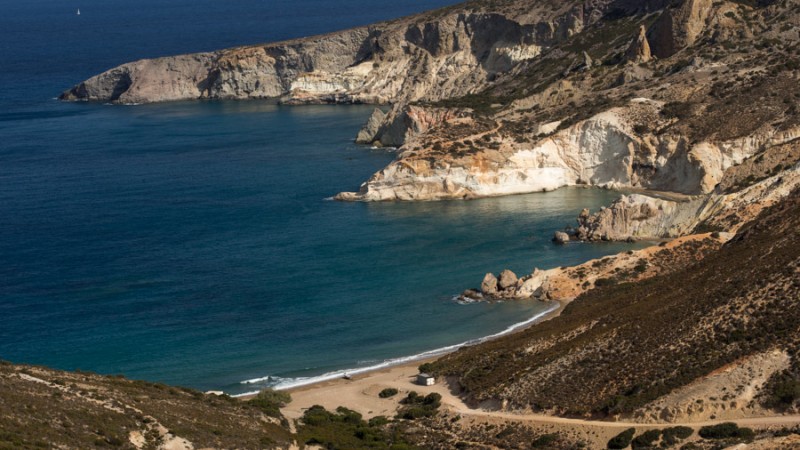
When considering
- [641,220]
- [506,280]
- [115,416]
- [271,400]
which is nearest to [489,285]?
[506,280]

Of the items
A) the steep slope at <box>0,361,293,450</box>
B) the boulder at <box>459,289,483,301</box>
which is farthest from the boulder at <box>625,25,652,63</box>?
the steep slope at <box>0,361,293,450</box>

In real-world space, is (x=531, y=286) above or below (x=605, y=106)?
below

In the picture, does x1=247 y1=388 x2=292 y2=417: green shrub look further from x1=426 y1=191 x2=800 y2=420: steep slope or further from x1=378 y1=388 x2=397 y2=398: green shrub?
x1=426 y1=191 x2=800 y2=420: steep slope

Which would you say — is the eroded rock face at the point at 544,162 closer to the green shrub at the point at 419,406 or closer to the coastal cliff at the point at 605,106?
the coastal cliff at the point at 605,106

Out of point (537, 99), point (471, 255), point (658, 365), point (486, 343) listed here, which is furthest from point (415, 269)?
point (537, 99)

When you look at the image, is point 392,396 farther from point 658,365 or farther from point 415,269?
point 415,269

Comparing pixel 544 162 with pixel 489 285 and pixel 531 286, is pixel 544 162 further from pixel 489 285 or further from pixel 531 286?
pixel 489 285
